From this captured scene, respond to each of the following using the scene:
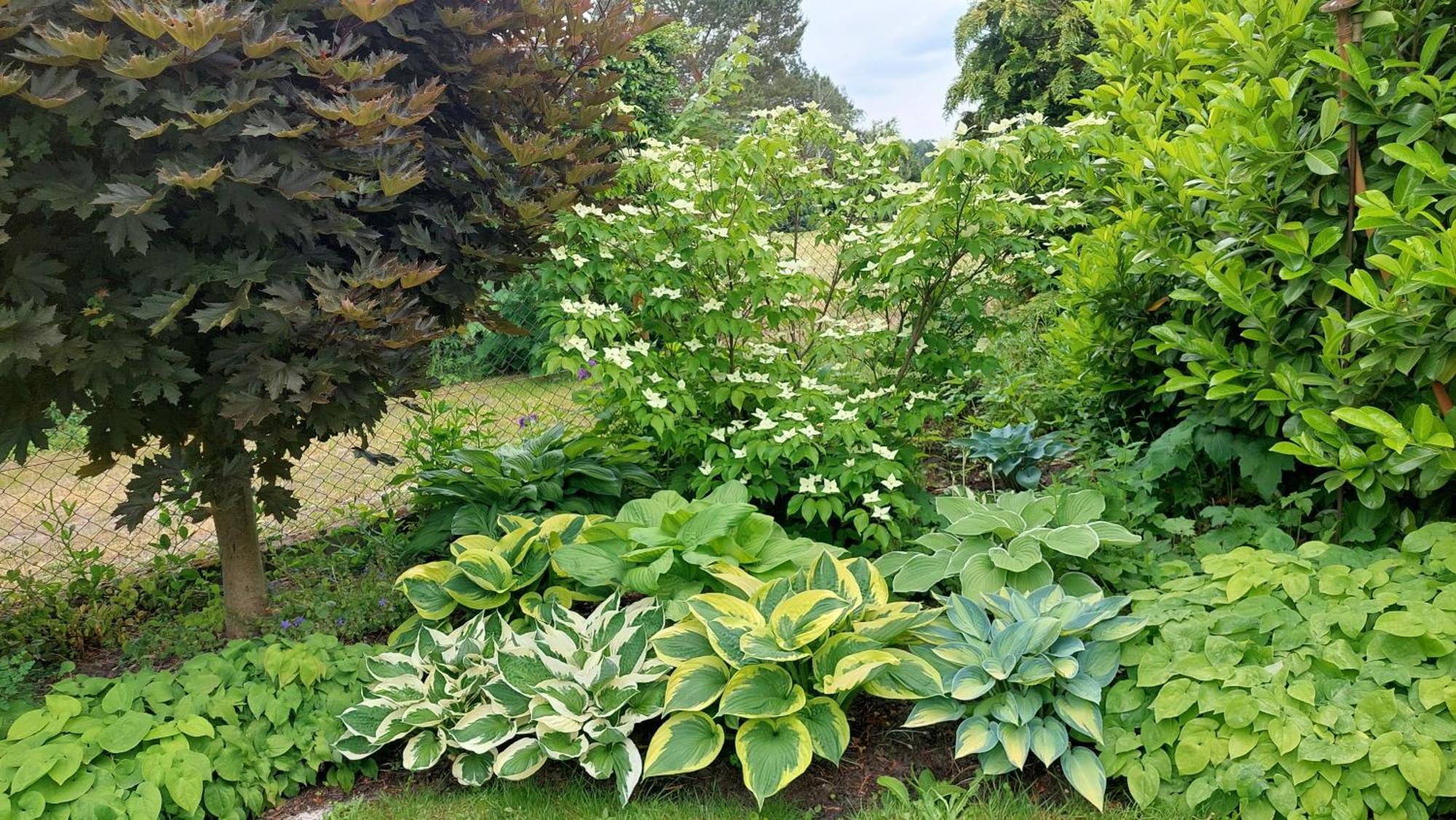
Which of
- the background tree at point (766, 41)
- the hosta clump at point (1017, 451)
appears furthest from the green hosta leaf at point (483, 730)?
the background tree at point (766, 41)

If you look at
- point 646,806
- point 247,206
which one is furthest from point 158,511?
point 646,806

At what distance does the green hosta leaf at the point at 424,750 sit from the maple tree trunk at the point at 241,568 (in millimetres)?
1008

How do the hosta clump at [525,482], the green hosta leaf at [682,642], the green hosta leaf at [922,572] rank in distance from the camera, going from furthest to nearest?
the hosta clump at [525,482], the green hosta leaf at [922,572], the green hosta leaf at [682,642]

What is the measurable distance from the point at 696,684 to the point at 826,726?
0.36m

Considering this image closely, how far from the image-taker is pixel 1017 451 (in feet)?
12.4

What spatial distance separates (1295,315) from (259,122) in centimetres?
309

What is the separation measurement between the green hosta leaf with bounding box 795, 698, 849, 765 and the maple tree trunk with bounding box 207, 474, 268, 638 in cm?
202

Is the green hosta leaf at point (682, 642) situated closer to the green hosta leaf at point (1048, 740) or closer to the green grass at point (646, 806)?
the green grass at point (646, 806)

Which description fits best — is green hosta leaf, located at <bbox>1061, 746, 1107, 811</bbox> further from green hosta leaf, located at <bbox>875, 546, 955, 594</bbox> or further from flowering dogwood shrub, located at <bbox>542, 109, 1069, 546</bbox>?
flowering dogwood shrub, located at <bbox>542, 109, 1069, 546</bbox>

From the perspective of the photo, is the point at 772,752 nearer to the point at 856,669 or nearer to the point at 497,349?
the point at 856,669

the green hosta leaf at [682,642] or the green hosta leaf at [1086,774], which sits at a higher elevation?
the green hosta leaf at [682,642]

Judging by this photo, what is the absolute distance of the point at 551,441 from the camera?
12.2 feet

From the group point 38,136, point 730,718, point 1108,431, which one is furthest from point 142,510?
point 1108,431

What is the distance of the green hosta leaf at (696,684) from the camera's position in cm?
229
